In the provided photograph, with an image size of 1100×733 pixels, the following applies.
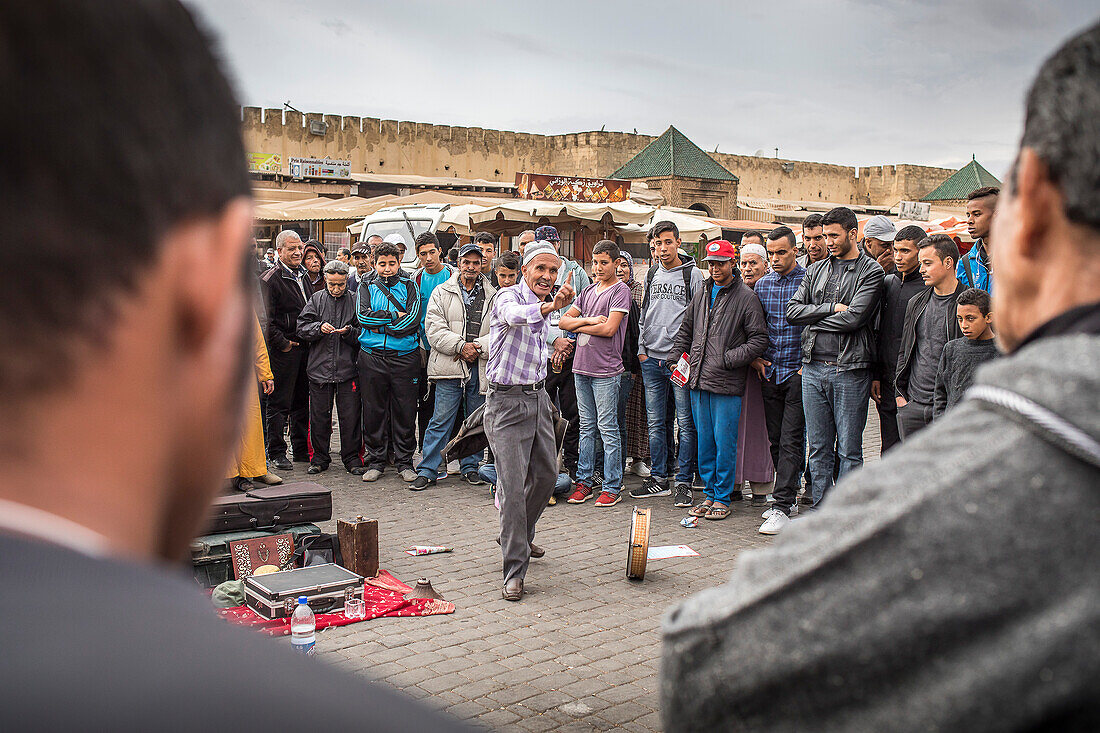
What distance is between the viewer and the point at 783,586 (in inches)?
33.6

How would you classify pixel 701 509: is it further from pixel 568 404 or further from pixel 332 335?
pixel 332 335

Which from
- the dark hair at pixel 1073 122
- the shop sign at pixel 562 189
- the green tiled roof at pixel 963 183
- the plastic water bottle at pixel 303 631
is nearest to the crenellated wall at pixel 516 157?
the green tiled roof at pixel 963 183

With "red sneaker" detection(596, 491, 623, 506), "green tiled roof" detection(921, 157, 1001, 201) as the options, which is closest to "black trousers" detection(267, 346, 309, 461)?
"red sneaker" detection(596, 491, 623, 506)

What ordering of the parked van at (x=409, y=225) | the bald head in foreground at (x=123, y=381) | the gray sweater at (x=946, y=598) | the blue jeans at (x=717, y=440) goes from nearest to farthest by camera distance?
the bald head in foreground at (x=123, y=381)
the gray sweater at (x=946, y=598)
the blue jeans at (x=717, y=440)
the parked van at (x=409, y=225)

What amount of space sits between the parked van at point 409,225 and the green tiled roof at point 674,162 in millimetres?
20229

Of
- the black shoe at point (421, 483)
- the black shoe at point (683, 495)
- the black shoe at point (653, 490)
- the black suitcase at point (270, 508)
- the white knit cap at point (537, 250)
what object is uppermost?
the white knit cap at point (537, 250)

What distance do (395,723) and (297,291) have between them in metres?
9.47

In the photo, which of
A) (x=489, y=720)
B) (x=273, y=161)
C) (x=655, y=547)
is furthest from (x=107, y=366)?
(x=273, y=161)

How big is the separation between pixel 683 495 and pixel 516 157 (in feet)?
115

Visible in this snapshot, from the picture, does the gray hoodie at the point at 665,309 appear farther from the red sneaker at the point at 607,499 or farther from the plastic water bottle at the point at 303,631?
the plastic water bottle at the point at 303,631

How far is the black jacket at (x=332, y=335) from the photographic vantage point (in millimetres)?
9219

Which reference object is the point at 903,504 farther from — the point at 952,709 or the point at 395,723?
A: the point at 395,723

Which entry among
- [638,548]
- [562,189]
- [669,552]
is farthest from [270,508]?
[562,189]

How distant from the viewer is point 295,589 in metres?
5.16
